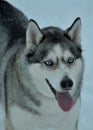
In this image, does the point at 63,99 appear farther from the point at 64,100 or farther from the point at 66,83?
the point at 66,83

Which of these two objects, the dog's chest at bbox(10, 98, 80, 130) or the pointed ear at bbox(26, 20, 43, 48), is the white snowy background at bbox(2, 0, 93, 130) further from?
the pointed ear at bbox(26, 20, 43, 48)

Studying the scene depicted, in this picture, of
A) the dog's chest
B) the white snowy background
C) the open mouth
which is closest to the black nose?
the open mouth

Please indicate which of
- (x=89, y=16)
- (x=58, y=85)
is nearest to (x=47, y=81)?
(x=58, y=85)

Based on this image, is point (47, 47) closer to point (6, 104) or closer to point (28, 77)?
point (28, 77)

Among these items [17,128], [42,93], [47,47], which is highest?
[47,47]

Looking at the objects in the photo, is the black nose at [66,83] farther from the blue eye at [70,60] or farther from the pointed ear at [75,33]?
the pointed ear at [75,33]

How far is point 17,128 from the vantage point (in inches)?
217

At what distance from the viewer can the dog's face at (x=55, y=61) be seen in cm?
504

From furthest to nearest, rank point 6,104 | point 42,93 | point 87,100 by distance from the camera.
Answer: point 87,100 → point 6,104 → point 42,93

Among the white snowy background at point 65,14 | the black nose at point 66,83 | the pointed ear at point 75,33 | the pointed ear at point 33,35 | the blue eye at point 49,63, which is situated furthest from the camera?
the white snowy background at point 65,14

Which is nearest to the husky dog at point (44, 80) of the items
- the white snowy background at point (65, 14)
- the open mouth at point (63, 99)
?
the open mouth at point (63, 99)

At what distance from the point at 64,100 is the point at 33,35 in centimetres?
71

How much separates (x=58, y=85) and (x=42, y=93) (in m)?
0.37

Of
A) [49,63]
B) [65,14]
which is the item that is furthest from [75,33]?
[65,14]
